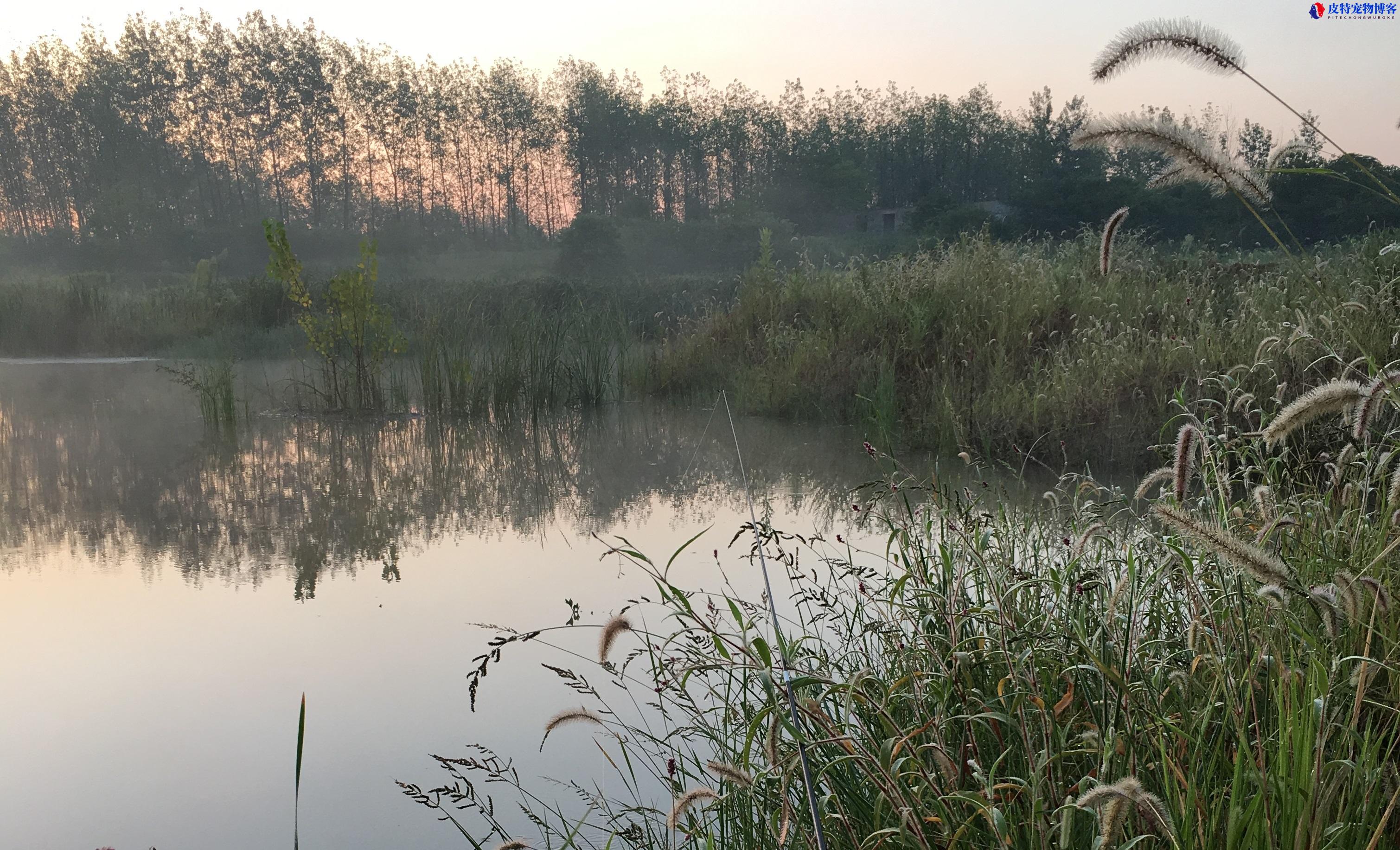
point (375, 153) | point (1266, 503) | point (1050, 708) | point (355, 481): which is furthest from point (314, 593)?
point (375, 153)

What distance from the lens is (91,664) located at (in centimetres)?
279

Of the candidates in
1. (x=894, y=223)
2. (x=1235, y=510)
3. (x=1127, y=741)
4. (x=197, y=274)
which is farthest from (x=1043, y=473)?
(x=894, y=223)

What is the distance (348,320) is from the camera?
7391 mm

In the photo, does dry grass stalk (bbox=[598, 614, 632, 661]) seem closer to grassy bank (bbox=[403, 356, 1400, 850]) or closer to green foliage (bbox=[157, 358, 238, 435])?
grassy bank (bbox=[403, 356, 1400, 850])

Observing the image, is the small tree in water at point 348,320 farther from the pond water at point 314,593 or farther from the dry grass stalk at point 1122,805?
the dry grass stalk at point 1122,805

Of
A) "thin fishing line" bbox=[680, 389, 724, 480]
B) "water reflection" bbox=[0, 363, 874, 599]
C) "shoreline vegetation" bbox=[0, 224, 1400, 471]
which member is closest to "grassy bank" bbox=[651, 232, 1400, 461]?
"shoreline vegetation" bbox=[0, 224, 1400, 471]

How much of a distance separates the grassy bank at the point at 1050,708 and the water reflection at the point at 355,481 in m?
1.79

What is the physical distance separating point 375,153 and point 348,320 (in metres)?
30.9

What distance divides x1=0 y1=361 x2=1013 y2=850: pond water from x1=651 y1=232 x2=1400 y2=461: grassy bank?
54 cm

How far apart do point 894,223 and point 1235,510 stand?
3810cm

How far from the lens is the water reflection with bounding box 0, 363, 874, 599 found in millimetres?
4152

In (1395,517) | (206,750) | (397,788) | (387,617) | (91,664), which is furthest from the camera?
(387,617)

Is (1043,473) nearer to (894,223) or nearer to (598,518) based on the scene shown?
(598,518)

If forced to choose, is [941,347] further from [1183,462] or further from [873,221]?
[873,221]
